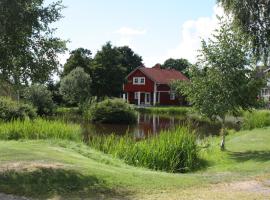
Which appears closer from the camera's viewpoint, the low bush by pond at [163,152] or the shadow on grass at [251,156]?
the low bush by pond at [163,152]

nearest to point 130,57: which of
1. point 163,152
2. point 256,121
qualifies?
point 256,121

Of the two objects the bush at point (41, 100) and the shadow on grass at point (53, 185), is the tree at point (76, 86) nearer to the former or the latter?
the bush at point (41, 100)

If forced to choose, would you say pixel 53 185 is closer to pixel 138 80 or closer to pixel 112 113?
pixel 112 113

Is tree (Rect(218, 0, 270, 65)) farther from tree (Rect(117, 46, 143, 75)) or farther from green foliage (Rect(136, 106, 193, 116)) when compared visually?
tree (Rect(117, 46, 143, 75))

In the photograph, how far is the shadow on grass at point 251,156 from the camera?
1803 centimetres

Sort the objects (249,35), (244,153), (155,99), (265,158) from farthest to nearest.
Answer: (155,99) → (249,35) → (244,153) → (265,158)

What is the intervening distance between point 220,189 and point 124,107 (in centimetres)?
3801

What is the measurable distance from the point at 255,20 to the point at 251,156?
6.91 metres

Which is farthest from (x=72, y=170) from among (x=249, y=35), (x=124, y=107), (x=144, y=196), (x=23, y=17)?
(x=124, y=107)

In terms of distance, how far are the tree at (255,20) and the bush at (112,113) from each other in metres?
25.7

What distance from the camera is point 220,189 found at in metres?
10.5

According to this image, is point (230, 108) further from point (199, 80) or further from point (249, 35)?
point (249, 35)

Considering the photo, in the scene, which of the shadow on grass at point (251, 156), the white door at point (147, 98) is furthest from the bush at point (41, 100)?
the shadow on grass at point (251, 156)

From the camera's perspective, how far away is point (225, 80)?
66.3 ft
